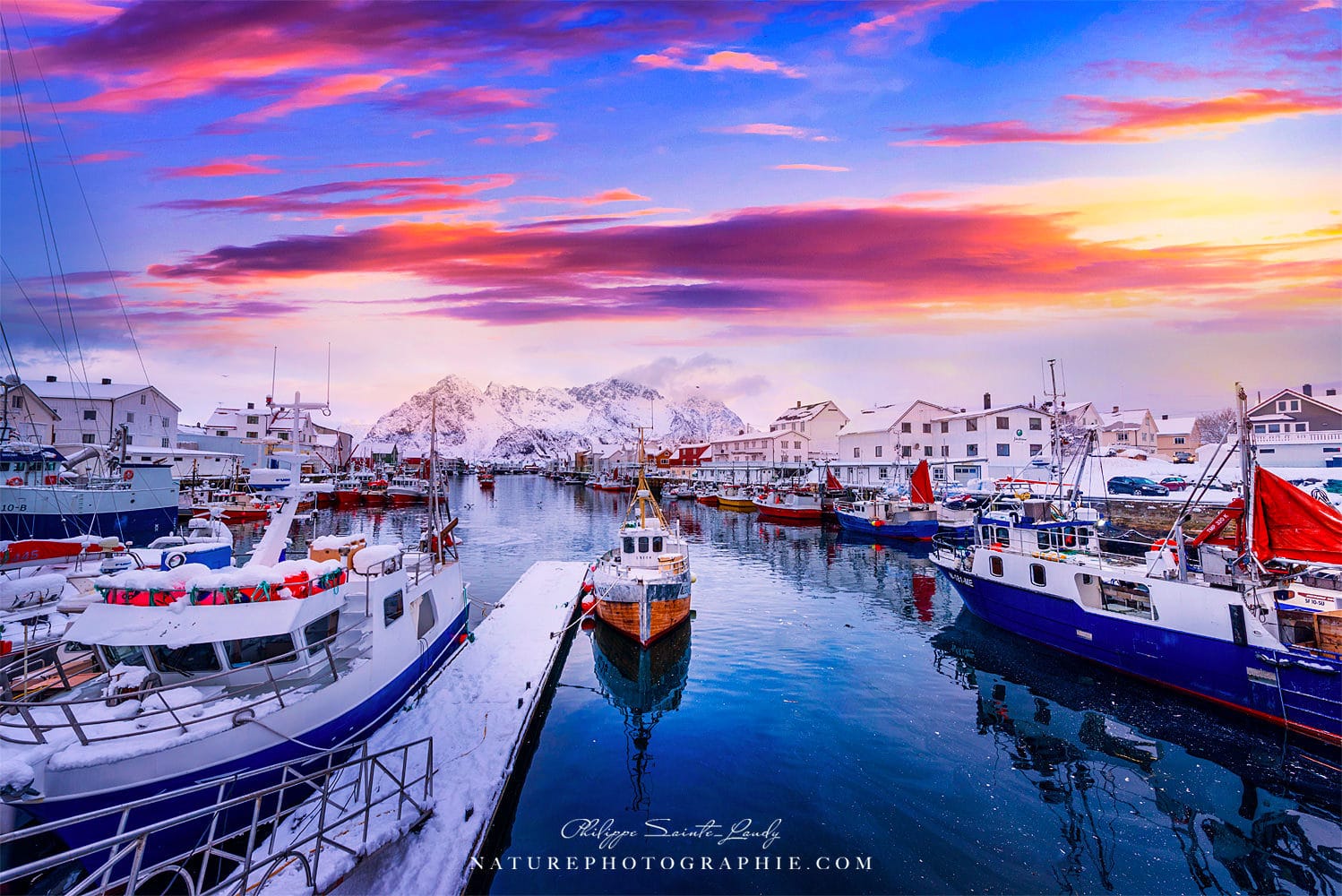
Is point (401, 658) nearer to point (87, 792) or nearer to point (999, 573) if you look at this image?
point (87, 792)

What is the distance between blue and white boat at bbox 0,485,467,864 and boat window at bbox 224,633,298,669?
0.08 ft

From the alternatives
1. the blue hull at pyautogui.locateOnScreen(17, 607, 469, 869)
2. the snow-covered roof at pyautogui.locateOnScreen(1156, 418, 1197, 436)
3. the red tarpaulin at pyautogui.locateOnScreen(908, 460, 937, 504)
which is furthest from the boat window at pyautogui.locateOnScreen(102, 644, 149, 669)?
the snow-covered roof at pyautogui.locateOnScreen(1156, 418, 1197, 436)

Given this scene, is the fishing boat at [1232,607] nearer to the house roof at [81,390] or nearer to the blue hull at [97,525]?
the blue hull at [97,525]

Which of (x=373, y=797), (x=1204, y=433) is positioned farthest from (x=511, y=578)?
(x=1204, y=433)

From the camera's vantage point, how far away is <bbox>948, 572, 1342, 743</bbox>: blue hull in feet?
48.5

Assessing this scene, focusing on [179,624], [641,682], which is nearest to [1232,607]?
[641,682]

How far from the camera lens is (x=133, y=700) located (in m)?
9.87

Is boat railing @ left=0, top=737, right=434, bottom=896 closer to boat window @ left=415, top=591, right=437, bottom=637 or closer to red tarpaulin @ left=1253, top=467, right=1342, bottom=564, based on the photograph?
boat window @ left=415, top=591, right=437, bottom=637

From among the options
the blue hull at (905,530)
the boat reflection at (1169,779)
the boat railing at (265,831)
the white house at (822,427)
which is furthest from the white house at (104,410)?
the white house at (822,427)

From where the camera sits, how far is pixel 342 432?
131625 millimetres

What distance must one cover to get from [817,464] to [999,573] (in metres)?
67.2

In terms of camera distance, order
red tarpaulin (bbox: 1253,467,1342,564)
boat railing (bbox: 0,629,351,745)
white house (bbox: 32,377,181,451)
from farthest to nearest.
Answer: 1. white house (bbox: 32,377,181,451)
2. red tarpaulin (bbox: 1253,467,1342,564)
3. boat railing (bbox: 0,629,351,745)

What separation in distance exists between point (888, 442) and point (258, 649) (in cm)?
7763

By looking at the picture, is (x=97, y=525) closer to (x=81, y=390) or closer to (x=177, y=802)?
(x=177, y=802)
